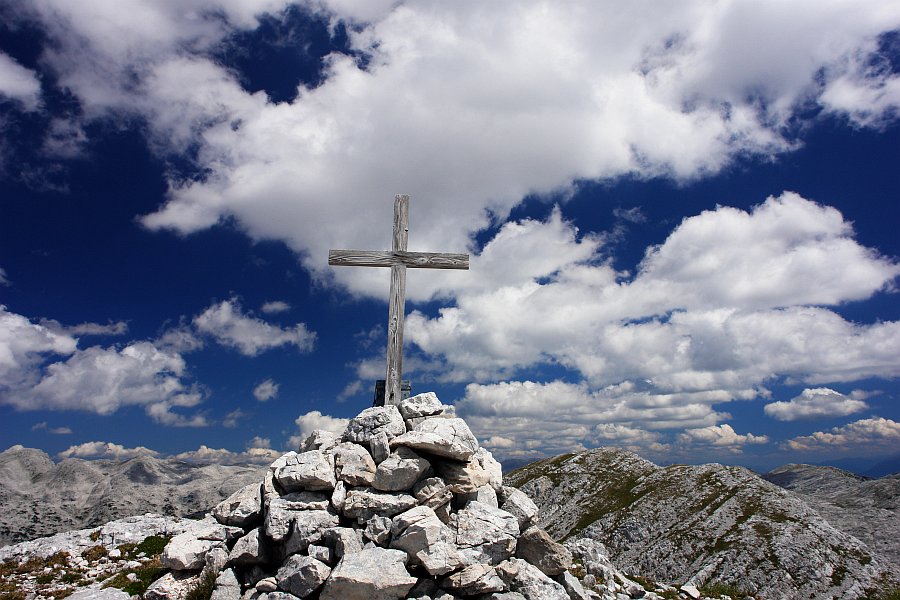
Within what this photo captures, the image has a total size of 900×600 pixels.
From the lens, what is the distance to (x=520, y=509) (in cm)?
1641

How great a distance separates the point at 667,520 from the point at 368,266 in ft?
260

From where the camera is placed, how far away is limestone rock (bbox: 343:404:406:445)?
16.8 metres

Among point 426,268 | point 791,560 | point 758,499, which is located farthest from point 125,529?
point 758,499

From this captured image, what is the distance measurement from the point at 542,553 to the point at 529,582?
4.41ft

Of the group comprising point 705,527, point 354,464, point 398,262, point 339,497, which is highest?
point 398,262

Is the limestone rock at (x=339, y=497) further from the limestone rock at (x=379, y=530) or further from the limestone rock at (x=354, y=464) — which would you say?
the limestone rock at (x=379, y=530)

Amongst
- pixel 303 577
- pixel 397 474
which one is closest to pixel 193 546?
pixel 303 577

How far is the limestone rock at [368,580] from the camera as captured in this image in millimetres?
12078

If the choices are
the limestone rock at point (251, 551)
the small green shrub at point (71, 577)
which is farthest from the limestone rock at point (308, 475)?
the small green shrub at point (71, 577)

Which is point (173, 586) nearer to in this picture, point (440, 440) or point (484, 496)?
point (440, 440)

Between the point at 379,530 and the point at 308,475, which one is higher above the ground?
the point at 308,475

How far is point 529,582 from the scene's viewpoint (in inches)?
553

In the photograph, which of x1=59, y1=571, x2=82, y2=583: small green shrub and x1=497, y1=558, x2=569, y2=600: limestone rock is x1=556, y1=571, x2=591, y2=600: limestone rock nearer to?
x1=497, y1=558, x2=569, y2=600: limestone rock

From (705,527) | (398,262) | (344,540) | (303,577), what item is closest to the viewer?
(303,577)
